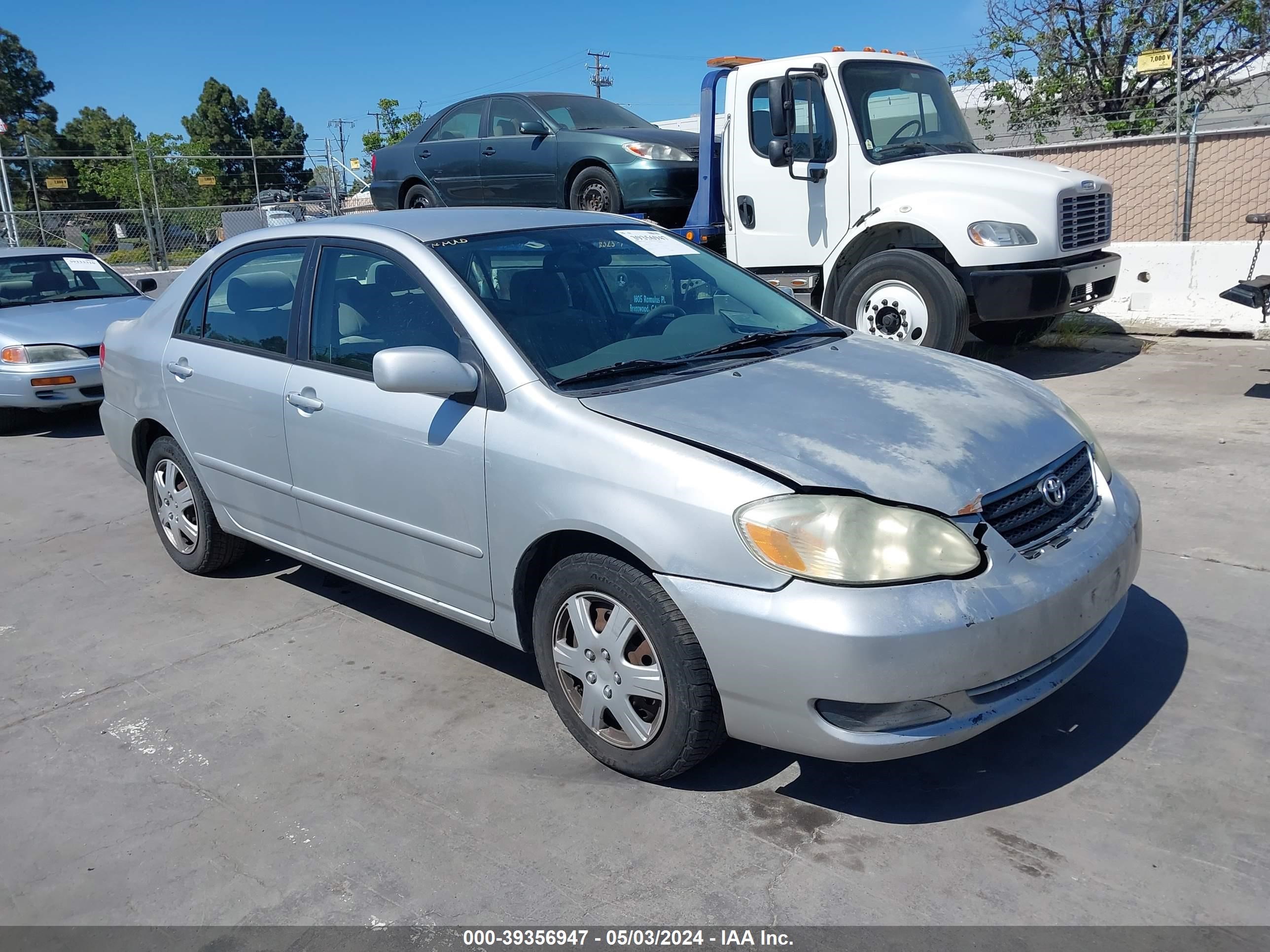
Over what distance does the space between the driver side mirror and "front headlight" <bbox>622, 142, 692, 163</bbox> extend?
22.7 feet

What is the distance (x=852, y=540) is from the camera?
8.89 ft

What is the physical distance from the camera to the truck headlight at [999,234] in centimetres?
786

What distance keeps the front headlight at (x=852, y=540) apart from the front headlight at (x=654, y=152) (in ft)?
25.2

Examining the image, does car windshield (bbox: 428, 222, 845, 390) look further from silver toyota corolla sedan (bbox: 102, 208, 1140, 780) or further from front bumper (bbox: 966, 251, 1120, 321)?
front bumper (bbox: 966, 251, 1120, 321)

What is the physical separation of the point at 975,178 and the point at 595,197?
3.66 meters

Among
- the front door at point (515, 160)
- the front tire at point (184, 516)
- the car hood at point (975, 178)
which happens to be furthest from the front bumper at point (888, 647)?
the front door at point (515, 160)

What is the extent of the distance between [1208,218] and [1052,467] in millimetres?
14145

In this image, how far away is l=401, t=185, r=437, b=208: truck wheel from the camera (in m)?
11.8

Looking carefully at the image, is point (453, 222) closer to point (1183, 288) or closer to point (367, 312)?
point (367, 312)

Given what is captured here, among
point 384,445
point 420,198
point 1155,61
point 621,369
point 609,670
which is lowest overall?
point 609,670

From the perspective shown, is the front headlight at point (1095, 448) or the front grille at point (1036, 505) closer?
the front grille at point (1036, 505)

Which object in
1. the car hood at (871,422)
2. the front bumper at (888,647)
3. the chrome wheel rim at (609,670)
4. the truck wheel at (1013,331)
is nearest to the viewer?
the front bumper at (888,647)

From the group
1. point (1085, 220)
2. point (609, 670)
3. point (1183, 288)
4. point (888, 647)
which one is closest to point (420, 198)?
point (1085, 220)

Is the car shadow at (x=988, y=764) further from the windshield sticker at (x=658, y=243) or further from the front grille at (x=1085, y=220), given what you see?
the front grille at (x=1085, y=220)
